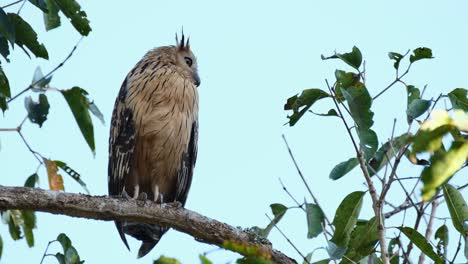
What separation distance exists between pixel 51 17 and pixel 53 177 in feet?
2.81

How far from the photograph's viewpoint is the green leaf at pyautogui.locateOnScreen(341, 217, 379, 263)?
372cm

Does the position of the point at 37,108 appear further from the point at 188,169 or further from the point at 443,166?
the point at 443,166

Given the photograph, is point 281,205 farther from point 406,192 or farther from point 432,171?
point 432,171

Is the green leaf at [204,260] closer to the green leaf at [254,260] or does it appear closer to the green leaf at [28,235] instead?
the green leaf at [254,260]

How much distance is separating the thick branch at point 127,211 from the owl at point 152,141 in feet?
3.97

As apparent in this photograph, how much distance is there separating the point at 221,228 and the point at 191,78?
2.52 m

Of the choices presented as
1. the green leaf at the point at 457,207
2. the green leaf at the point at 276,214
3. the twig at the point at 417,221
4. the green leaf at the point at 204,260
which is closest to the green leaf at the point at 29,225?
the green leaf at the point at 276,214

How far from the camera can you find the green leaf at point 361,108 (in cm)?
343

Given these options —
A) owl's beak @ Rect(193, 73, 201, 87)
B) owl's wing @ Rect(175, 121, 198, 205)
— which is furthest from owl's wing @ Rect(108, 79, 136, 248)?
owl's beak @ Rect(193, 73, 201, 87)

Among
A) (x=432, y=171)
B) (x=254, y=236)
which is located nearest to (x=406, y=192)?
(x=254, y=236)

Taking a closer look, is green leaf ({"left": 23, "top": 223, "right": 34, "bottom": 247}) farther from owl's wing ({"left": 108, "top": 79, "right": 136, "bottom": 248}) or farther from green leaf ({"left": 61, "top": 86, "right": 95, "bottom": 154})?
owl's wing ({"left": 108, "top": 79, "right": 136, "bottom": 248})

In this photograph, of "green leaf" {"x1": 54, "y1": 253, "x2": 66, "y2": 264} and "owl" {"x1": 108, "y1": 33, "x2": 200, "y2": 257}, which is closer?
"green leaf" {"x1": 54, "y1": 253, "x2": 66, "y2": 264}

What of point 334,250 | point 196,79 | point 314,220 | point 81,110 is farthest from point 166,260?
point 196,79

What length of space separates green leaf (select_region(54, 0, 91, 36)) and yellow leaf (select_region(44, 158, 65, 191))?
0.73 metres
